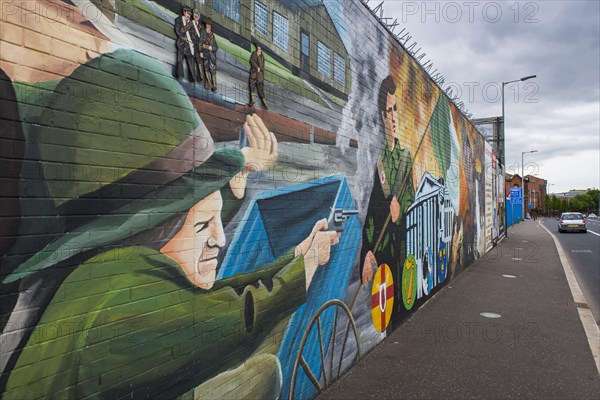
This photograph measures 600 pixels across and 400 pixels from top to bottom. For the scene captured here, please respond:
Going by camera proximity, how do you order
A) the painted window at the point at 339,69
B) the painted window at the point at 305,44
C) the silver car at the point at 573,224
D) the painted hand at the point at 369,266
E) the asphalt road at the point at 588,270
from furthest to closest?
1. the silver car at the point at 573,224
2. the asphalt road at the point at 588,270
3. the painted hand at the point at 369,266
4. the painted window at the point at 339,69
5. the painted window at the point at 305,44

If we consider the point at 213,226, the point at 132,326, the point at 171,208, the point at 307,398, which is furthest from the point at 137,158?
the point at 307,398

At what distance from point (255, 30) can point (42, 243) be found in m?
2.18

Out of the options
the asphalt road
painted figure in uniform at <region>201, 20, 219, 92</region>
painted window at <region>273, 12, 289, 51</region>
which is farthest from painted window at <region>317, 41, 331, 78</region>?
the asphalt road

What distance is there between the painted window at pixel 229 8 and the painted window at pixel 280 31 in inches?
19.2

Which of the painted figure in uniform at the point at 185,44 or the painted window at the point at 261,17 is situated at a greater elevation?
the painted window at the point at 261,17

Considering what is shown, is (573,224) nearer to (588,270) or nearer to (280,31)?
(588,270)

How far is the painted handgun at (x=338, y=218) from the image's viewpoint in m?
4.23

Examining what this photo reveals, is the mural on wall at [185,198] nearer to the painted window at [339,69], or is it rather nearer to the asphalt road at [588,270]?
the painted window at [339,69]

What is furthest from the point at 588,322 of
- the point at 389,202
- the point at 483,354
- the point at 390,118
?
the point at 390,118

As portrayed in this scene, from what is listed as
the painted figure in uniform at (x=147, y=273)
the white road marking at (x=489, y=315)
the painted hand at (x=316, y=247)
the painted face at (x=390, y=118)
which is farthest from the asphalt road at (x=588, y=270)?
the painted figure in uniform at (x=147, y=273)

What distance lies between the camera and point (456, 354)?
17.0ft

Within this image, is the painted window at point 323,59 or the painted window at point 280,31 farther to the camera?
the painted window at point 323,59

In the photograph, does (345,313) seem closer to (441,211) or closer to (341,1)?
(341,1)

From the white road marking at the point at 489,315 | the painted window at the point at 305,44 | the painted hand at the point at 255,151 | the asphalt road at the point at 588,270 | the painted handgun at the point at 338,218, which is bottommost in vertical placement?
the asphalt road at the point at 588,270
